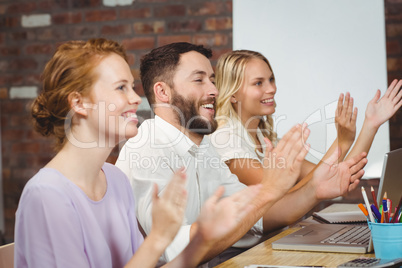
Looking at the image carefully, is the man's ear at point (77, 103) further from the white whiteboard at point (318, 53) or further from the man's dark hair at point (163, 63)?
the white whiteboard at point (318, 53)

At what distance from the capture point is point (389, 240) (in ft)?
4.18

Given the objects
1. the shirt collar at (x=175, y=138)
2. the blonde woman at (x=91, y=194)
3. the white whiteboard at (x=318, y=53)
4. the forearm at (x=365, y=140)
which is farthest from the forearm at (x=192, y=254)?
the white whiteboard at (x=318, y=53)

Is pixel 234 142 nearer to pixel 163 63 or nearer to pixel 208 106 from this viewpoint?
pixel 208 106

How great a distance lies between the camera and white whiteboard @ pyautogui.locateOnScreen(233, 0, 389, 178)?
2789 mm

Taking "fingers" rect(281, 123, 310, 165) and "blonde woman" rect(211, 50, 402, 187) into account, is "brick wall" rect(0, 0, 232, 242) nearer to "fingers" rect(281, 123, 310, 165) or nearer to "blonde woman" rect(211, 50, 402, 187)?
"blonde woman" rect(211, 50, 402, 187)

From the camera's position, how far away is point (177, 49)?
2094 millimetres

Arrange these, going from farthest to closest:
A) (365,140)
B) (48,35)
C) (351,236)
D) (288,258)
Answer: (48,35)
(365,140)
(351,236)
(288,258)

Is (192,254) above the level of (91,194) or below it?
below

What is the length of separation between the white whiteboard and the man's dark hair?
2.87 ft

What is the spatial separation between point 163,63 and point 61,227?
3.51 feet

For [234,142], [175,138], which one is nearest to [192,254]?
[175,138]

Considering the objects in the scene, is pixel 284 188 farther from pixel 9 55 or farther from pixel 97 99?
pixel 9 55

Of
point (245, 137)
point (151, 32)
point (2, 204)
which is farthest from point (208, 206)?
point (2, 204)

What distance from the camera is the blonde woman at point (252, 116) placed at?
7.44 feet
